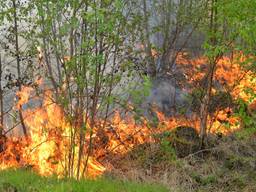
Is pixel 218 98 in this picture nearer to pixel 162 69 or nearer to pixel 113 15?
pixel 162 69

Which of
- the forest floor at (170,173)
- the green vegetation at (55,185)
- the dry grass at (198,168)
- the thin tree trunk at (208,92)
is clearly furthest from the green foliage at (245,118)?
the thin tree trunk at (208,92)

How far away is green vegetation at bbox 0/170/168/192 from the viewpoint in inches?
272

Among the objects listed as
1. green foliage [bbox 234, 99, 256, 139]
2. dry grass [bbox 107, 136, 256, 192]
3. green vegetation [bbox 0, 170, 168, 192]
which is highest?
green foliage [bbox 234, 99, 256, 139]

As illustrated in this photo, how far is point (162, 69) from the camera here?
16.2m

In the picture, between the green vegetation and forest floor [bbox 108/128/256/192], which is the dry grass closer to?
forest floor [bbox 108/128/256/192]

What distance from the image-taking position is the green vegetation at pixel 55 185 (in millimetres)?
6910

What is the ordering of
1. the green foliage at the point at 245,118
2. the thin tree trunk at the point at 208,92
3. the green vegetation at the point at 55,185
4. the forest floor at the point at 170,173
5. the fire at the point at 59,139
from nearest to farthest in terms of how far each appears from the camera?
the green vegetation at the point at 55,185
the forest floor at the point at 170,173
the green foliage at the point at 245,118
the fire at the point at 59,139
the thin tree trunk at the point at 208,92

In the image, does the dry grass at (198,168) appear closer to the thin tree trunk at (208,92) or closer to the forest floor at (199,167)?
the forest floor at (199,167)

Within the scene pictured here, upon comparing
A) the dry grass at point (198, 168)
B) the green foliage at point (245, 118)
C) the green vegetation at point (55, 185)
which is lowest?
the dry grass at point (198, 168)

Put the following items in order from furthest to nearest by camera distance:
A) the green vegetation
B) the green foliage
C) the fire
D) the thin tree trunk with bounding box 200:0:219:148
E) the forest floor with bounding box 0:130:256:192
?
the thin tree trunk with bounding box 200:0:219:148 < the fire < the green foliage < the forest floor with bounding box 0:130:256:192 < the green vegetation

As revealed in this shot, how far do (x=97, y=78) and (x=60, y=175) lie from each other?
1937 mm

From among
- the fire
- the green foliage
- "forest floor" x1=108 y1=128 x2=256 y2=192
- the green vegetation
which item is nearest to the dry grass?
"forest floor" x1=108 y1=128 x2=256 y2=192

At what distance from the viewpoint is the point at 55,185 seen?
7.10 m

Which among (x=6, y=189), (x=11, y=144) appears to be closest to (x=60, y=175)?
(x=6, y=189)
